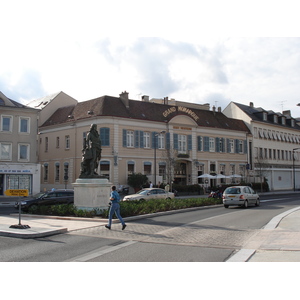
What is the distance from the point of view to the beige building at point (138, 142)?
4366cm

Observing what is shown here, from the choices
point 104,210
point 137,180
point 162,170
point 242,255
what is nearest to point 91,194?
point 104,210

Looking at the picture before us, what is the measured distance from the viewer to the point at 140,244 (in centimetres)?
1120

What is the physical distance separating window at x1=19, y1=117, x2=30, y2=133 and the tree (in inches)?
505

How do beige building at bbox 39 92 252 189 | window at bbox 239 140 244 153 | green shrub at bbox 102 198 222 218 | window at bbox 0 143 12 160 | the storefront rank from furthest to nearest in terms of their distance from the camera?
window at bbox 239 140 244 153 → beige building at bbox 39 92 252 189 → window at bbox 0 143 12 160 → the storefront → green shrub at bbox 102 198 222 218

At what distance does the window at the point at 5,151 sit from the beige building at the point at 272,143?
112 ft

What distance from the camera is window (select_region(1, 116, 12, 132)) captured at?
41472 mm

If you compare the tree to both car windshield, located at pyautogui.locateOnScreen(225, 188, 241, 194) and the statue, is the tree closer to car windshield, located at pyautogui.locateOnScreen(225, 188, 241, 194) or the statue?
car windshield, located at pyautogui.locateOnScreen(225, 188, 241, 194)

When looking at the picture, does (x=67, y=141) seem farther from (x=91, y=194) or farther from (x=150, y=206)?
(x=91, y=194)

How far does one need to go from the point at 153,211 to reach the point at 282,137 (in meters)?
53.4

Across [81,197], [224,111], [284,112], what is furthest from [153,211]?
[284,112]

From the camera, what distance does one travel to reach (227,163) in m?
55.2

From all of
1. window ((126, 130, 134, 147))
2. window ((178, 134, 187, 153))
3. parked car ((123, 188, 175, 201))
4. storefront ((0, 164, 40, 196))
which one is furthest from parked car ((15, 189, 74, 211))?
window ((178, 134, 187, 153))

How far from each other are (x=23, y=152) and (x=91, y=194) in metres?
25.7

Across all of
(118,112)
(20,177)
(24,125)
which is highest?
(118,112)
